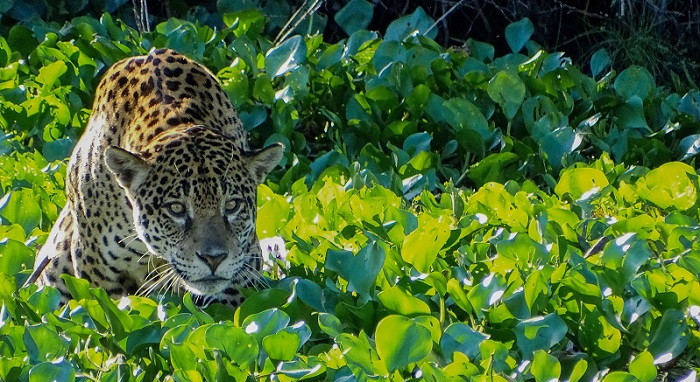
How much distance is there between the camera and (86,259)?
5566 mm

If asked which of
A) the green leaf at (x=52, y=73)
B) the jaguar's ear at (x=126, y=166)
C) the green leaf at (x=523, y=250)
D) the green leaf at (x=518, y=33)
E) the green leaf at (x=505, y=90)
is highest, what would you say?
the jaguar's ear at (x=126, y=166)

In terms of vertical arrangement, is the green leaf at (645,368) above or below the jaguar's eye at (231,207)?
below

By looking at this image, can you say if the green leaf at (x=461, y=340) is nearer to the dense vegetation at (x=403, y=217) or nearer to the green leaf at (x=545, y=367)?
the dense vegetation at (x=403, y=217)

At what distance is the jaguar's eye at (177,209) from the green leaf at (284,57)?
11.1 feet

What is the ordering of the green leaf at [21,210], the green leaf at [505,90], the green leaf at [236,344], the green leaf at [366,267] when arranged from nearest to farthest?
the green leaf at [236,344]
the green leaf at [366,267]
the green leaf at [21,210]
the green leaf at [505,90]

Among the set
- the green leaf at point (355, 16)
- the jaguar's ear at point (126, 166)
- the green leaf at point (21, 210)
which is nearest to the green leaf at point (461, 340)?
the jaguar's ear at point (126, 166)

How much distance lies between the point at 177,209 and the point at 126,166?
28 cm

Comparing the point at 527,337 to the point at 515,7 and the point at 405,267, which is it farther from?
the point at 515,7

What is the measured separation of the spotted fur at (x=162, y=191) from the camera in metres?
5.28

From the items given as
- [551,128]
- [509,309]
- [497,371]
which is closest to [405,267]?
[509,309]

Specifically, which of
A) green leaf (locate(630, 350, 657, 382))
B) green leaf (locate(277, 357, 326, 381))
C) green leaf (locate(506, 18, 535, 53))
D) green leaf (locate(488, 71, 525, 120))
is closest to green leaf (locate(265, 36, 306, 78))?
green leaf (locate(488, 71, 525, 120))

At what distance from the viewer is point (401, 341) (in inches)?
170

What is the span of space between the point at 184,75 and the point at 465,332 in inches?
80.6

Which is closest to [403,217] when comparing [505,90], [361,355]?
[361,355]
